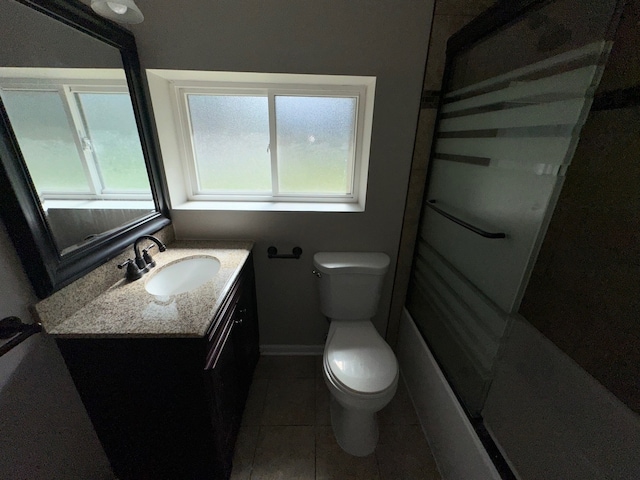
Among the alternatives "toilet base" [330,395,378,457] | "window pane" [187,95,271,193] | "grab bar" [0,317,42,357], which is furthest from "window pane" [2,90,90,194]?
"toilet base" [330,395,378,457]

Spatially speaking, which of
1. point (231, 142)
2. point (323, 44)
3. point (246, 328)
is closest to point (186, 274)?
point (246, 328)

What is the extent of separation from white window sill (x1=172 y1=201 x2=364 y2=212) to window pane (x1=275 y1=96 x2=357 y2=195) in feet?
0.35

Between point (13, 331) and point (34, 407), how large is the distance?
291mm

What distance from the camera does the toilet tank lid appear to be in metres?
1.40

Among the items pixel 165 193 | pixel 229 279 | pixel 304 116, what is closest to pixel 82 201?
pixel 165 193

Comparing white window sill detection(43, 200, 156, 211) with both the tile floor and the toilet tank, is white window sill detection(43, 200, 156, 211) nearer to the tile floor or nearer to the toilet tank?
the toilet tank

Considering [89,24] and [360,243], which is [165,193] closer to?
[89,24]

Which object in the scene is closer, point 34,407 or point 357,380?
point 34,407

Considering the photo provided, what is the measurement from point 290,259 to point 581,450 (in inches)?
54.3

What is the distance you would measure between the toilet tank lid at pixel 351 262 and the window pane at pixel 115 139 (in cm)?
101

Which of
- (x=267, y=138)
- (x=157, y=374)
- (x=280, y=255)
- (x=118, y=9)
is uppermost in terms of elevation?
(x=118, y=9)

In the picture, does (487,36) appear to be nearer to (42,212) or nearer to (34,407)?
(42,212)

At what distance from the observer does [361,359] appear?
121cm

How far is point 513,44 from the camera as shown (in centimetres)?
89
